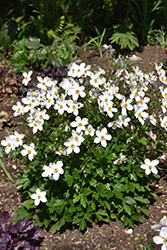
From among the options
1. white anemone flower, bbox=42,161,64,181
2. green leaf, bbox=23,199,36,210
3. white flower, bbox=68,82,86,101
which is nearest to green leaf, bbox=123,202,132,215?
white anemone flower, bbox=42,161,64,181

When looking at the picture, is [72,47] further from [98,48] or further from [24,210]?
[24,210]

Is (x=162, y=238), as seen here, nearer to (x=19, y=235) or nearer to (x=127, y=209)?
(x=127, y=209)

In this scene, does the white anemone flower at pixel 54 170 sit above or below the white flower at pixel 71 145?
below

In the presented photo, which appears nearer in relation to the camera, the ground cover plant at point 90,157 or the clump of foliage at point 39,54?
the ground cover plant at point 90,157

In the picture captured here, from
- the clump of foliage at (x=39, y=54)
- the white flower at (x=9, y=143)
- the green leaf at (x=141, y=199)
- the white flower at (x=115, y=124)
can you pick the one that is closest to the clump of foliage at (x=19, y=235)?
the white flower at (x=9, y=143)

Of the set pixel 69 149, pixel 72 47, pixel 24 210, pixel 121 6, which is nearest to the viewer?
pixel 69 149

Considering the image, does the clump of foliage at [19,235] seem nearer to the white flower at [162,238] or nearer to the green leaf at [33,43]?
the white flower at [162,238]

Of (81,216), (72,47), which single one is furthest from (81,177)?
(72,47)

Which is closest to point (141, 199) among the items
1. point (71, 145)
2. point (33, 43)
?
point (71, 145)
